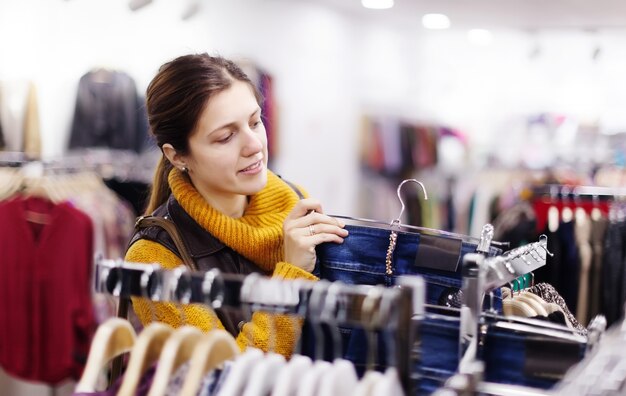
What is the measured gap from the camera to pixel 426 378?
4.48 ft

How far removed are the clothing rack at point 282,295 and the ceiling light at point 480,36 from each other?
5695 millimetres

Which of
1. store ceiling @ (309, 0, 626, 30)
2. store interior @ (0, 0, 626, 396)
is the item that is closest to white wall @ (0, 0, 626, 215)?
store interior @ (0, 0, 626, 396)

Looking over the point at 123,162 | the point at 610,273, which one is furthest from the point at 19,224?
the point at 610,273

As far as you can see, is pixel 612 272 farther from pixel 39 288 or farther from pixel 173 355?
pixel 173 355

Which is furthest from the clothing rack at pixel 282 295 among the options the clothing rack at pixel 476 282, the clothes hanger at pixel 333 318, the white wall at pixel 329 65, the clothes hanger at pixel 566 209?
the clothes hanger at pixel 566 209

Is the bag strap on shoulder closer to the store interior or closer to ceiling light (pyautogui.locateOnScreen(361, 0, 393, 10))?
the store interior

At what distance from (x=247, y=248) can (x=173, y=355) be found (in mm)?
682

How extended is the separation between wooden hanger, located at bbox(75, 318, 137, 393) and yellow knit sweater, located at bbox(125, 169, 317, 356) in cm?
29

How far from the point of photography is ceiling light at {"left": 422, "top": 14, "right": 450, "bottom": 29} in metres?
5.89

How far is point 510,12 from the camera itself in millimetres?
5449

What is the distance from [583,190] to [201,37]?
2.37m

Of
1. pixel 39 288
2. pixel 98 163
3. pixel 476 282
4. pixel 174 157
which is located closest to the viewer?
pixel 476 282

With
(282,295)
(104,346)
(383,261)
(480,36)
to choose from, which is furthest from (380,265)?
(480,36)

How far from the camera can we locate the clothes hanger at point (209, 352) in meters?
1.12
